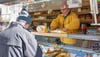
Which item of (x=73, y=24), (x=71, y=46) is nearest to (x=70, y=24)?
(x=73, y=24)

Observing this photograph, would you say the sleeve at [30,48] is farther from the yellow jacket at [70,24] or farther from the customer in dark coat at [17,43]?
the yellow jacket at [70,24]

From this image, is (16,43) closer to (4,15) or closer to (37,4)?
(37,4)

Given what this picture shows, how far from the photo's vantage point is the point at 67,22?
2.77 meters

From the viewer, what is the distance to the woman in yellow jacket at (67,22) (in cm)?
255

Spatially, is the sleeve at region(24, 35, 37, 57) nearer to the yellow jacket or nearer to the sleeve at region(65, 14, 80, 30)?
the yellow jacket

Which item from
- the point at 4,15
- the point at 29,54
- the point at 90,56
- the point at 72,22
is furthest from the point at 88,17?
the point at 4,15

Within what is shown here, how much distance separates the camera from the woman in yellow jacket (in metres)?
2.55

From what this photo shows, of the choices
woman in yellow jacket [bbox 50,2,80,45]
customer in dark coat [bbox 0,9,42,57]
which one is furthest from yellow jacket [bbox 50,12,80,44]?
customer in dark coat [bbox 0,9,42,57]

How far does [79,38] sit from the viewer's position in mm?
2275

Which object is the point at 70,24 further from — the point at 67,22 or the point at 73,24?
the point at 67,22

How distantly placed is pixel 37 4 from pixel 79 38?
54.9 inches

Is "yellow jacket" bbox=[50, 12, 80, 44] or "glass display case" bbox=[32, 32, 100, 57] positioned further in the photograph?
"yellow jacket" bbox=[50, 12, 80, 44]

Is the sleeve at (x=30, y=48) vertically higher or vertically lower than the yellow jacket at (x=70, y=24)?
lower

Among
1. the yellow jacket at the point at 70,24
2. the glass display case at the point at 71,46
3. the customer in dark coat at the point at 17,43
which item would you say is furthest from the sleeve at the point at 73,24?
the customer in dark coat at the point at 17,43
